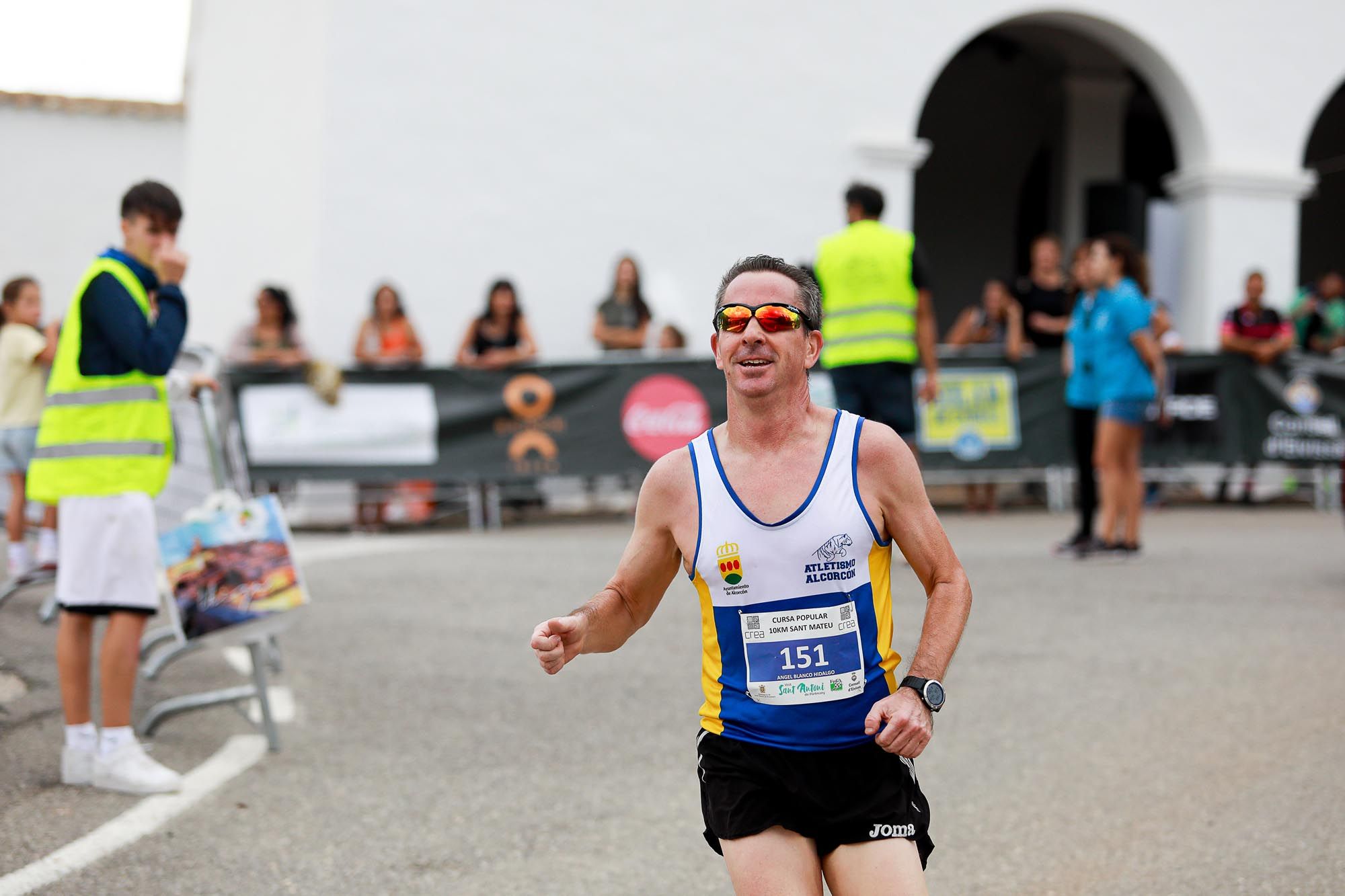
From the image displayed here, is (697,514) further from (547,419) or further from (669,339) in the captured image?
(669,339)

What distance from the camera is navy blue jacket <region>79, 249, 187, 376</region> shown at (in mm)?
4336

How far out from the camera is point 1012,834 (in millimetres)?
3951

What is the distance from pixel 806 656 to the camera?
8.28 ft

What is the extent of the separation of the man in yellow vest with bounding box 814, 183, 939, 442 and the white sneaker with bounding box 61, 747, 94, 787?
176 inches

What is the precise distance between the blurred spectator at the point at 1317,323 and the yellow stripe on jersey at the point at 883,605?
1324 cm

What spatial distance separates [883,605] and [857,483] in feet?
0.78

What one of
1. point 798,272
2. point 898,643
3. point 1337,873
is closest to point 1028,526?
point 898,643

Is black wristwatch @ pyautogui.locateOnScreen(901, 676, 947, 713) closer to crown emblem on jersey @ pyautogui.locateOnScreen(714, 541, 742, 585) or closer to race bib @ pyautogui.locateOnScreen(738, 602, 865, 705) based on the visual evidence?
race bib @ pyautogui.locateOnScreen(738, 602, 865, 705)

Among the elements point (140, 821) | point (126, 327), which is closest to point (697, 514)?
point (140, 821)

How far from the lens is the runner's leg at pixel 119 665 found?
4410 millimetres

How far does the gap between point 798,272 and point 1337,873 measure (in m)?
2.24

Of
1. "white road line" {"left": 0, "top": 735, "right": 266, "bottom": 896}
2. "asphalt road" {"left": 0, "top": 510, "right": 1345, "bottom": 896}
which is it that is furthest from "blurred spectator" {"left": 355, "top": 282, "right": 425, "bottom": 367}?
"white road line" {"left": 0, "top": 735, "right": 266, "bottom": 896}

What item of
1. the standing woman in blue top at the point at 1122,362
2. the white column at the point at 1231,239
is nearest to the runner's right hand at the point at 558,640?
the standing woman in blue top at the point at 1122,362

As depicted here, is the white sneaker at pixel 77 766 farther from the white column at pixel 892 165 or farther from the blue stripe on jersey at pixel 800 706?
the white column at pixel 892 165
